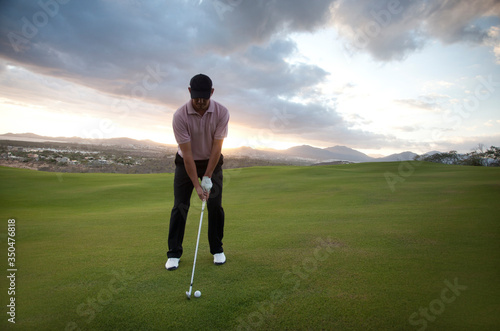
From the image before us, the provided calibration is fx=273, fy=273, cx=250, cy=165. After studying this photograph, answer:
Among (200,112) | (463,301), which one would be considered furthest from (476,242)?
(200,112)

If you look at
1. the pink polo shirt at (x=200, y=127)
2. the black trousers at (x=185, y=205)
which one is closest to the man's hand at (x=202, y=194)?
the black trousers at (x=185, y=205)

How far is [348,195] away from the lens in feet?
30.0

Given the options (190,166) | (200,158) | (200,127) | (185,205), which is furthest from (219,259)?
(200,127)

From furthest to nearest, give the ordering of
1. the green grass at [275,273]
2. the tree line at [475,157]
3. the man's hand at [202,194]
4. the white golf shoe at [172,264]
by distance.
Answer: the tree line at [475,157], the man's hand at [202,194], the white golf shoe at [172,264], the green grass at [275,273]

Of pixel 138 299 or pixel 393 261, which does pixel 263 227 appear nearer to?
pixel 393 261

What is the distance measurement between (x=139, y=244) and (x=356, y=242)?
341 cm

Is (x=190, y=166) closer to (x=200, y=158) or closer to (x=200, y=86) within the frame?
(x=200, y=158)

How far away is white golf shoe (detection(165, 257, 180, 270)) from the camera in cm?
339

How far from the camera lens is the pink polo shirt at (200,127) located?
361 cm

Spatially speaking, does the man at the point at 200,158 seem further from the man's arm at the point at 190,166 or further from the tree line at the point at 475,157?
the tree line at the point at 475,157

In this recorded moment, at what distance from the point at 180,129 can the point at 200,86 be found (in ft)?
2.05

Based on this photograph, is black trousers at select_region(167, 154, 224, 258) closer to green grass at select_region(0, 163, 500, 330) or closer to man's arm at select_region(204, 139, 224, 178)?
man's arm at select_region(204, 139, 224, 178)

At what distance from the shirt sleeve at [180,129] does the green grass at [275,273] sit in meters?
1.64

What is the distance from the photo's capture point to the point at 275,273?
10.5ft
